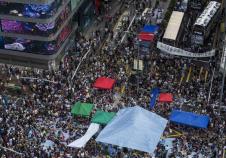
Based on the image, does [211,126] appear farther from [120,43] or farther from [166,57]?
[120,43]

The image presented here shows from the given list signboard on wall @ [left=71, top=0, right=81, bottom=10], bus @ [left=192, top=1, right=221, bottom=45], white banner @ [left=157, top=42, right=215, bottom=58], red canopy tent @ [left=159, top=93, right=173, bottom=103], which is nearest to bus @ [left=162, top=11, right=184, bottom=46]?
white banner @ [left=157, top=42, right=215, bottom=58]

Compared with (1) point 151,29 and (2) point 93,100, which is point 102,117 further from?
(1) point 151,29

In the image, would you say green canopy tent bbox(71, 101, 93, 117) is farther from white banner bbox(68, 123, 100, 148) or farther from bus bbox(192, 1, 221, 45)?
bus bbox(192, 1, 221, 45)

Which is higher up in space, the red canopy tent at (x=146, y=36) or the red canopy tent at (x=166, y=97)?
the red canopy tent at (x=146, y=36)

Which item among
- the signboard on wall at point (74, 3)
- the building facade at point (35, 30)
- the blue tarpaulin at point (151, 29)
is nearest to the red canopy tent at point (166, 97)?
the blue tarpaulin at point (151, 29)

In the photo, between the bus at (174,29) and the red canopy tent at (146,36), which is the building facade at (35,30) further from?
the bus at (174,29)

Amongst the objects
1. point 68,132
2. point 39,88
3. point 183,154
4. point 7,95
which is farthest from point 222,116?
point 7,95
